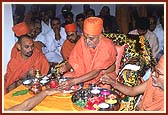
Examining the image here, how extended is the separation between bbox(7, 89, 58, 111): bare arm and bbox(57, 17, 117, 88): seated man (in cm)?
16

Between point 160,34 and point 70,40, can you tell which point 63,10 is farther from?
point 160,34

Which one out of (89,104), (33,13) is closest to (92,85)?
(89,104)

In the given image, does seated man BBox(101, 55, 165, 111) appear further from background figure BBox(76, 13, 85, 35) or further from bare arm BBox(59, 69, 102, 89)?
background figure BBox(76, 13, 85, 35)

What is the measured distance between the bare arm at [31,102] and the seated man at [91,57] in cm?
16

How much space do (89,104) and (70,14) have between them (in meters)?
0.67

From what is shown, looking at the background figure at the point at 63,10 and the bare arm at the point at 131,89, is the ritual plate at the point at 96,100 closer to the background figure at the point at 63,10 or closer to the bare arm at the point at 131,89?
the bare arm at the point at 131,89

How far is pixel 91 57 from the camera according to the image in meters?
3.27

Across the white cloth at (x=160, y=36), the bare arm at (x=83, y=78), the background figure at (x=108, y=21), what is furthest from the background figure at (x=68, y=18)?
the white cloth at (x=160, y=36)

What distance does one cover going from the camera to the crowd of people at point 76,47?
3.22 metres

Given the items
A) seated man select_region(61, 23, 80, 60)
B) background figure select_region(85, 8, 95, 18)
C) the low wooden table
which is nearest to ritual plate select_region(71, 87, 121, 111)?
the low wooden table

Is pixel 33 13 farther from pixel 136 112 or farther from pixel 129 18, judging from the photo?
pixel 136 112

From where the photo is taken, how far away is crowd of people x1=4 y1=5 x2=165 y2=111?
322 cm

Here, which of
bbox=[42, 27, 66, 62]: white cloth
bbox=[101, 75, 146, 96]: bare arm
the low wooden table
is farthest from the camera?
bbox=[42, 27, 66, 62]: white cloth

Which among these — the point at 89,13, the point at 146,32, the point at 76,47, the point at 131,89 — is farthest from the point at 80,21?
the point at 131,89
